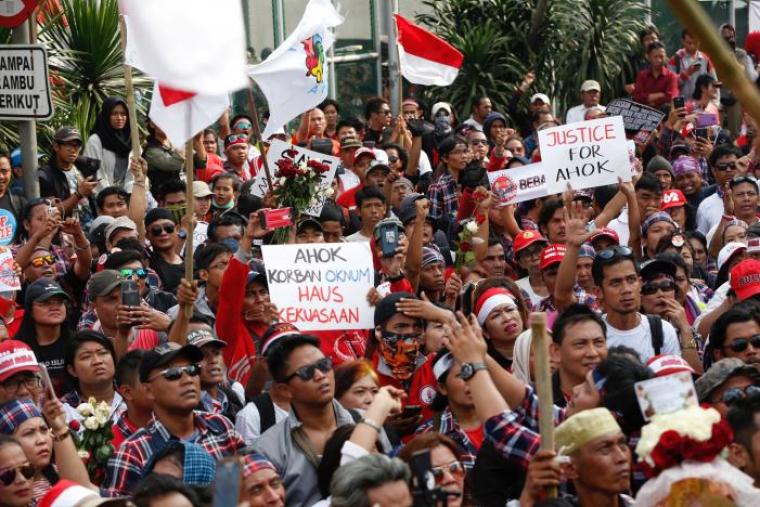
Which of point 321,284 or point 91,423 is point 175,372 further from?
point 321,284

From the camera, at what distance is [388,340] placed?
8.38m

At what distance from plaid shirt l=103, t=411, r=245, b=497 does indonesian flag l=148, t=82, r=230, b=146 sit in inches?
51.0

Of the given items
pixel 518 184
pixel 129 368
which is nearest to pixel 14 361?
pixel 129 368

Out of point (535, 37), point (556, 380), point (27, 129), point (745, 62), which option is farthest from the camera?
point (535, 37)

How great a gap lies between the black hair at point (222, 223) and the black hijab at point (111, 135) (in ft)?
8.91

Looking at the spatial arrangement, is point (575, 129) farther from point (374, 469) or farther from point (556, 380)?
point (374, 469)

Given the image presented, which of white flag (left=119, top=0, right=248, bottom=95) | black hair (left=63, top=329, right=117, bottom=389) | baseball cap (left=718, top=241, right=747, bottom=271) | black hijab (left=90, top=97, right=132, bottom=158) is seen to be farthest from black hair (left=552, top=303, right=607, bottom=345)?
black hijab (left=90, top=97, right=132, bottom=158)

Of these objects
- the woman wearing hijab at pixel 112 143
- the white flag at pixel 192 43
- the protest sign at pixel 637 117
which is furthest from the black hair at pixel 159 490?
the protest sign at pixel 637 117

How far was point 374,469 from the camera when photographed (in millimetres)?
5625

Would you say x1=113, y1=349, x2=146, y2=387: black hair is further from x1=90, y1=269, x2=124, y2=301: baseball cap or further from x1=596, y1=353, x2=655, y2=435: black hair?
x1=596, y1=353, x2=655, y2=435: black hair

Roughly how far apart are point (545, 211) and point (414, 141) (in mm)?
3833

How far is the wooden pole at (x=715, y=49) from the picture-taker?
2.76 meters

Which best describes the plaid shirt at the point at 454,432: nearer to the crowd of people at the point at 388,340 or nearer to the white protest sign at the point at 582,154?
the crowd of people at the point at 388,340

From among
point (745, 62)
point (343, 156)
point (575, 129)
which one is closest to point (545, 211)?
point (575, 129)
